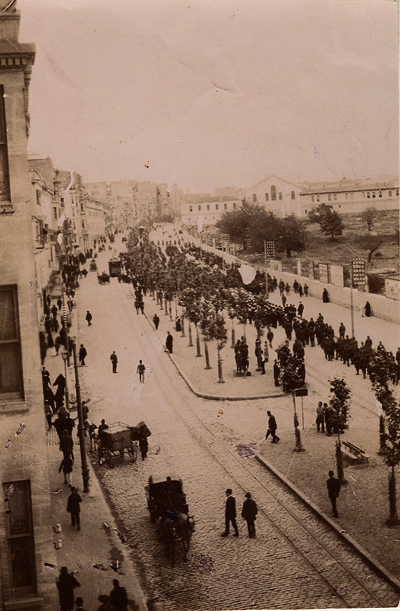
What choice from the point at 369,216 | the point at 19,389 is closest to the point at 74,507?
the point at 19,389

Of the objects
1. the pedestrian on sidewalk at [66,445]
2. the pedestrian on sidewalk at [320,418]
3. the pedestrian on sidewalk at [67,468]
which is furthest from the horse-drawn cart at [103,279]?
the pedestrian on sidewalk at [67,468]

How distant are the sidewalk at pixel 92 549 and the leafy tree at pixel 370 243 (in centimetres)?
3472

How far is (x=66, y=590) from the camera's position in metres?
11.3

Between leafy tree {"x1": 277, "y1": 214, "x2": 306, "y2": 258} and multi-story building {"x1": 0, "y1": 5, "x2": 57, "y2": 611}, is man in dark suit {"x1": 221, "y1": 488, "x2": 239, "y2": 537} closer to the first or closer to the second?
multi-story building {"x1": 0, "y1": 5, "x2": 57, "y2": 611}

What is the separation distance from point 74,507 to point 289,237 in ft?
119

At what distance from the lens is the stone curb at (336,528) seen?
1190 centimetres

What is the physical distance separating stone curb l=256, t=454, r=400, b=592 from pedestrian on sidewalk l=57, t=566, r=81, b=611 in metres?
4.85

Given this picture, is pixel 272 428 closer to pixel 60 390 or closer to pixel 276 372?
pixel 276 372

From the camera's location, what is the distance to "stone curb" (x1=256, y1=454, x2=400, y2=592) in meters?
11.9

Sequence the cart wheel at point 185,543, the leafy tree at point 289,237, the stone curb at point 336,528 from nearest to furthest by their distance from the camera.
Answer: the stone curb at point 336,528, the cart wheel at point 185,543, the leafy tree at point 289,237

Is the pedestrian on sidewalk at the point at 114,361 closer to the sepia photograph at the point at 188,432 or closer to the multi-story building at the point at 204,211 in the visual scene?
the sepia photograph at the point at 188,432

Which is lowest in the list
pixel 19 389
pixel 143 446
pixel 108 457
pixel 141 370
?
pixel 108 457

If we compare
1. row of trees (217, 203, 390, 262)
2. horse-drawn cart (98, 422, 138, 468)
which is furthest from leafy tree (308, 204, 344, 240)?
horse-drawn cart (98, 422, 138, 468)

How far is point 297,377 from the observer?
65.4 feet
